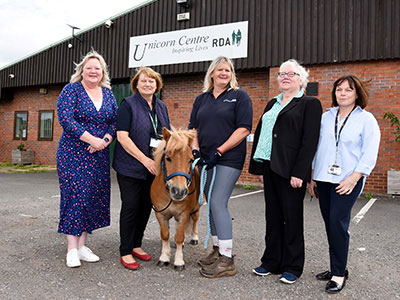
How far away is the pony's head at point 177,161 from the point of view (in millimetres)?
2777

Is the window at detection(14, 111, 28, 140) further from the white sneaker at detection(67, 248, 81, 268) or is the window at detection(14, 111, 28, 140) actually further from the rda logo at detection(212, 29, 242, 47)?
the white sneaker at detection(67, 248, 81, 268)

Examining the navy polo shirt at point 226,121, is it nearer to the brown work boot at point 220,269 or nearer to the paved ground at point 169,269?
the brown work boot at point 220,269

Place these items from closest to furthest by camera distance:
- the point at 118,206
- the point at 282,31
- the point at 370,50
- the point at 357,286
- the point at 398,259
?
the point at 357,286 → the point at 398,259 → the point at 118,206 → the point at 370,50 → the point at 282,31

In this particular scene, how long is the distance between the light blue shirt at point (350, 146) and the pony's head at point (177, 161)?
1168 mm

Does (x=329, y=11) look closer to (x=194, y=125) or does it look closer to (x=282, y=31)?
Result: (x=282, y=31)

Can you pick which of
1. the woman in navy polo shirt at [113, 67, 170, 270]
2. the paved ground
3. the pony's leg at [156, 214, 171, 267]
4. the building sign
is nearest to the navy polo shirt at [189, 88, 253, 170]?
the woman in navy polo shirt at [113, 67, 170, 270]

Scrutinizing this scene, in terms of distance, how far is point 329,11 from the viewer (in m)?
8.97

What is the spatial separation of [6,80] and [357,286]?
17028 mm

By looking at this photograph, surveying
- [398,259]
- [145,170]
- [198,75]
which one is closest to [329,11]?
[198,75]

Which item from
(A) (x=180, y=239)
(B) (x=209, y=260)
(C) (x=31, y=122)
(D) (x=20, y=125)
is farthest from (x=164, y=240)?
(D) (x=20, y=125)

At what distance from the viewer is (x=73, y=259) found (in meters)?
3.27

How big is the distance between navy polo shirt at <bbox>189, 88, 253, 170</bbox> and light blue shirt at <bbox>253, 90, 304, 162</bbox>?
14cm

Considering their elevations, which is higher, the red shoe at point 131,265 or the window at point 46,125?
the window at point 46,125

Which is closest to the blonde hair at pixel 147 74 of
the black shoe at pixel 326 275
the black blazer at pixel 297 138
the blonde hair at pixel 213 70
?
the blonde hair at pixel 213 70
